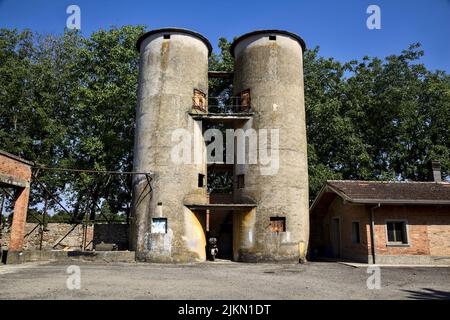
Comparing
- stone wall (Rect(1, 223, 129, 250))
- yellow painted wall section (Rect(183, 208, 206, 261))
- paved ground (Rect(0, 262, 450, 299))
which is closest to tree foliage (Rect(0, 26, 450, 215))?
stone wall (Rect(1, 223, 129, 250))

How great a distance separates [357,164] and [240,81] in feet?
38.8

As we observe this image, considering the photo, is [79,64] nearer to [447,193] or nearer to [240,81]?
[240,81]

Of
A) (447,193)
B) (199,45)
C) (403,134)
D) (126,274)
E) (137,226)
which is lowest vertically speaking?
(126,274)

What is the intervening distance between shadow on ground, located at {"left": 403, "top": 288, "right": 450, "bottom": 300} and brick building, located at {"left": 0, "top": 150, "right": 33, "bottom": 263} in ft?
53.0

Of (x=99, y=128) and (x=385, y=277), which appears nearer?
(x=385, y=277)

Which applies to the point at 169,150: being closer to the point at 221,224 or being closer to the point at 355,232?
the point at 221,224

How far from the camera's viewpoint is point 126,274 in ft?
45.6

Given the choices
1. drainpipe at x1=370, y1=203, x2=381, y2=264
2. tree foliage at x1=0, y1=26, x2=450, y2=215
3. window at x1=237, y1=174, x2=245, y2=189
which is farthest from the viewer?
tree foliage at x1=0, y1=26, x2=450, y2=215

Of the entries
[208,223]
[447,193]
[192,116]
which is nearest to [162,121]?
[192,116]

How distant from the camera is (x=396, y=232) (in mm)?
18672

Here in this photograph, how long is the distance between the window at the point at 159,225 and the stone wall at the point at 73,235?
6.07 meters

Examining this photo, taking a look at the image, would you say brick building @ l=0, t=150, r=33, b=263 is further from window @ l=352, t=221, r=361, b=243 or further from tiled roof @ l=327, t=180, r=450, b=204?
window @ l=352, t=221, r=361, b=243

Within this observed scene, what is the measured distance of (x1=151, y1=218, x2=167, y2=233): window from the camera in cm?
2022

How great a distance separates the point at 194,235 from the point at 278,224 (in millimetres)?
4601
